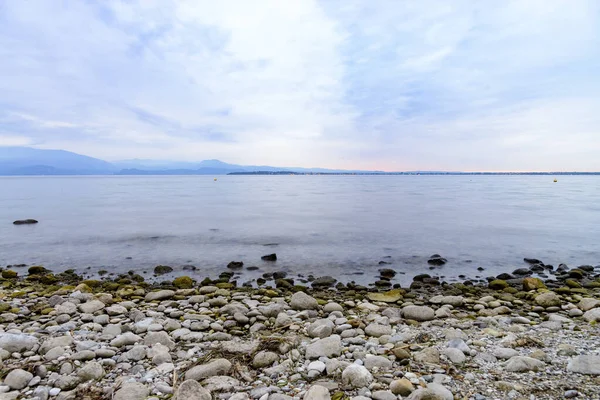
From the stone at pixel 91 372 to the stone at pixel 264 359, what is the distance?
77.8 inches

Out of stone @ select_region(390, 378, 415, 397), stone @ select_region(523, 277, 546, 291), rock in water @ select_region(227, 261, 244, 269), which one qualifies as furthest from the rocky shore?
rock in water @ select_region(227, 261, 244, 269)

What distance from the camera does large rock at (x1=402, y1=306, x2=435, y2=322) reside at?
22.8 feet

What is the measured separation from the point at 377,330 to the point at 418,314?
1.42m

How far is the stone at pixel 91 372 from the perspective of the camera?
4422 millimetres

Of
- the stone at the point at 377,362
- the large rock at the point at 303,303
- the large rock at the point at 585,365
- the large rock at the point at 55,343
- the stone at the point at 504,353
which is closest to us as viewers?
the large rock at the point at 585,365

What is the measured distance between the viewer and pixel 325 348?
202 inches

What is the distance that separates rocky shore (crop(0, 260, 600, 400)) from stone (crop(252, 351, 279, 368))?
0.8 inches

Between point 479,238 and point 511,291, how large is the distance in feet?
34.2

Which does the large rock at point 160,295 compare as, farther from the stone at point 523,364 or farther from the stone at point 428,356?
the stone at point 523,364

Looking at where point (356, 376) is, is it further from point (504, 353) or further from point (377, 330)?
point (504, 353)

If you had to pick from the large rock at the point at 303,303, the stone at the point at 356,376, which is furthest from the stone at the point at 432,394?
the large rock at the point at 303,303

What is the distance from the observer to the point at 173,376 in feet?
14.8

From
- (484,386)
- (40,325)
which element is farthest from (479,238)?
(40,325)

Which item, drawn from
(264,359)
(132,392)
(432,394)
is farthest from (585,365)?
(132,392)
